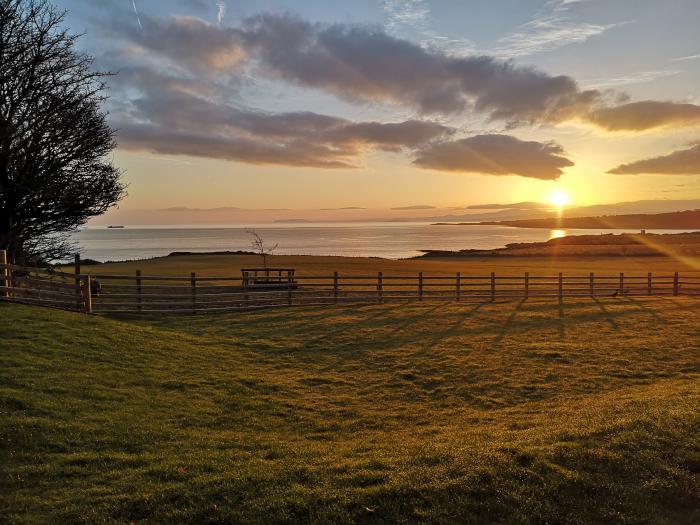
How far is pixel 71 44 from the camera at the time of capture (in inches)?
836

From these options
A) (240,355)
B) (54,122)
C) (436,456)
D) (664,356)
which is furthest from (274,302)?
(436,456)

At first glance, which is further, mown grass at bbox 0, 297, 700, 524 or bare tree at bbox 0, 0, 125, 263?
bare tree at bbox 0, 0, 125, 263

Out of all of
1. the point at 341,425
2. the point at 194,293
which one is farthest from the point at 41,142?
the point at 341,425

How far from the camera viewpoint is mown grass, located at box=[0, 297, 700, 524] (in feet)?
18.6

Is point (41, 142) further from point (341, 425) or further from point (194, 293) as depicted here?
point (341, 425)

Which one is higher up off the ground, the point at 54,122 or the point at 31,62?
→ the point at 31,62

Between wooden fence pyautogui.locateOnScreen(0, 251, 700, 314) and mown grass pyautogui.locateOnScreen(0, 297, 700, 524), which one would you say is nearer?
mown grass pyautogui.locateOnScreen(0, 297, 700, 524)

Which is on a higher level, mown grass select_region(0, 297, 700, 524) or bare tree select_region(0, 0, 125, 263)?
bare tree select_region(0, 0, 125, 263)

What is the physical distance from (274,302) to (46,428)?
16.9 meters

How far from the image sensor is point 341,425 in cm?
924

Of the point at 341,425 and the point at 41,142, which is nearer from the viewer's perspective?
the point at 341,425

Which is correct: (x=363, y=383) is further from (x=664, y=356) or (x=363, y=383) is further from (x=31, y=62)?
(x=31, y=62)

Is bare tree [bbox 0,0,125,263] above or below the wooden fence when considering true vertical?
above

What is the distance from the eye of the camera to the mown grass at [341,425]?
18.6 ft
